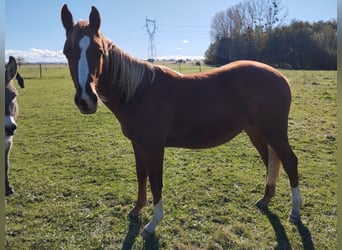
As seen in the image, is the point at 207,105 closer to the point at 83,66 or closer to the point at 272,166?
the point at 272,166

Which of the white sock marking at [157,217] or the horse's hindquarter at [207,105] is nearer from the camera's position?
the horse's hindquarter at [207,105]

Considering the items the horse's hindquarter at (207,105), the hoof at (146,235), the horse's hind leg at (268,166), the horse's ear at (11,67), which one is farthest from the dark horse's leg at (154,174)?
the horse's ear at (11,67)

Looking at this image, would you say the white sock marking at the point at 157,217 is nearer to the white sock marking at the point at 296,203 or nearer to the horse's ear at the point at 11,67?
the white sock marking at the point at 296,203

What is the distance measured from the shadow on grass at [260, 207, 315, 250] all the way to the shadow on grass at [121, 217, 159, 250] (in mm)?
1132

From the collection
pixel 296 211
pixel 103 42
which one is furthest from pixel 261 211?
pixel 103 42

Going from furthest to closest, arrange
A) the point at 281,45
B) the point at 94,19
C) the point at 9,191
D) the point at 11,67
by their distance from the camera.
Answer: the point at 281,45, the point at 9,191, the point at 11,67, the point at 94,19

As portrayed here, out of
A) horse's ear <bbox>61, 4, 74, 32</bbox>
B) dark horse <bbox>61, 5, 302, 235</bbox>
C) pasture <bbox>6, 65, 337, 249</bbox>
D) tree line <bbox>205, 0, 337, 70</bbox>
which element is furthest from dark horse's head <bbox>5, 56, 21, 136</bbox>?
tree line <bbox>205, 0, 337, 70</bbox>

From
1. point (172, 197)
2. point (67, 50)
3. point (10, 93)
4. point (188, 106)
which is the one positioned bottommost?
point (172, 197)

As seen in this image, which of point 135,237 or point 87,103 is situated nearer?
point 87,103

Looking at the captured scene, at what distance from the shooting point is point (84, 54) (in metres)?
1.92

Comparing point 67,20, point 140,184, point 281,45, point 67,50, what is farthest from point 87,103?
point 281,45

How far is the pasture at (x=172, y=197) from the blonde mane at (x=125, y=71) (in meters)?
1.43

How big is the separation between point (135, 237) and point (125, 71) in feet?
5.25

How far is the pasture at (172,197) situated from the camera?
2.60 m
